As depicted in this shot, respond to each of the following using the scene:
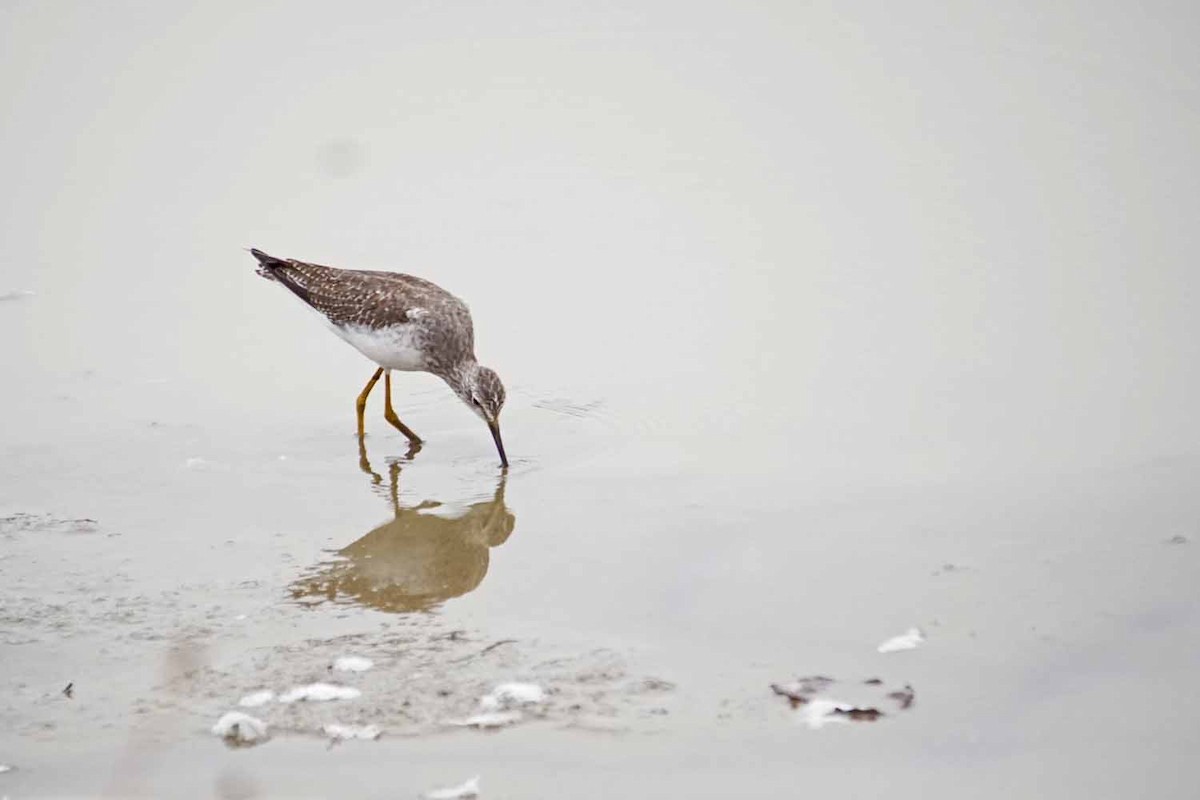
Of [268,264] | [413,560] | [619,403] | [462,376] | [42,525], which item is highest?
[268,264]

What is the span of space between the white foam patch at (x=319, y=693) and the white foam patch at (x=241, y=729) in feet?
0.70

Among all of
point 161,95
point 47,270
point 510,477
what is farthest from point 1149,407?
point 161,95

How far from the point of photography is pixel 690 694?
4820 mm

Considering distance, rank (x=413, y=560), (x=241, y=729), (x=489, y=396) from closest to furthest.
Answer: (x=241, y=729) → (x=413, y=560) → (x=489, y=396)

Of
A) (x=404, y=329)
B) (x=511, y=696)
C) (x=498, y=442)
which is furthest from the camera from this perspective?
(x=404, y=329)

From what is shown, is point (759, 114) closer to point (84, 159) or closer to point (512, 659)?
point (84, 159)

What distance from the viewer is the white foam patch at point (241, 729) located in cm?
452

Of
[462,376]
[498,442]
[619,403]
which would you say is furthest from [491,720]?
[619,403]

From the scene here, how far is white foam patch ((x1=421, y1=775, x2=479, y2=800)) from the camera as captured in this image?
4285mm

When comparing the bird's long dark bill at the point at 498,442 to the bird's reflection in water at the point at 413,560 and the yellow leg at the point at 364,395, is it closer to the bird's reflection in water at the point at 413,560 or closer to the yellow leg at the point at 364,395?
the bird's reflection in water at the point at 413,560

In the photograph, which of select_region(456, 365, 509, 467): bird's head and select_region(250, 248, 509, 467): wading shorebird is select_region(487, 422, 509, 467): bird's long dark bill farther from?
select_region(250, 248, 509, 467): wading shorebird

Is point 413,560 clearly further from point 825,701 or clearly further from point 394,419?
point 825,701

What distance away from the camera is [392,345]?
26.5ft

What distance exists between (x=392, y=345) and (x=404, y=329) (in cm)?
12
